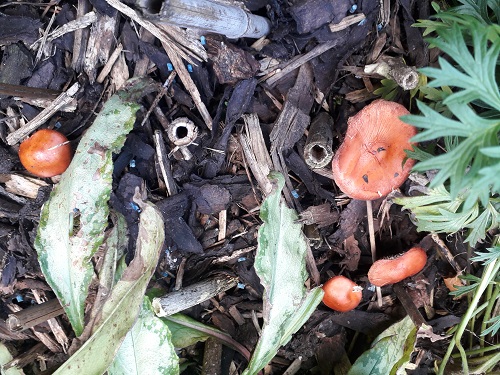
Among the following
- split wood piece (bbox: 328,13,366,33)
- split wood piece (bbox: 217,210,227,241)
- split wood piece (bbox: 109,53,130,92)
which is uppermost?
split wood piece (bbox: 328,13,366,33)

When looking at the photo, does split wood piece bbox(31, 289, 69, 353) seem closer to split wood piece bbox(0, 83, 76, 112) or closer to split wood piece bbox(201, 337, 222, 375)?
split wood piece bbox(201, 337, 222, 375)

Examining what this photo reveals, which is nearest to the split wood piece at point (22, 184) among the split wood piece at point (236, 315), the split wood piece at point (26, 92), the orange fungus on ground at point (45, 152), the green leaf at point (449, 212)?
the orange fungus on ground at point (45, 152)

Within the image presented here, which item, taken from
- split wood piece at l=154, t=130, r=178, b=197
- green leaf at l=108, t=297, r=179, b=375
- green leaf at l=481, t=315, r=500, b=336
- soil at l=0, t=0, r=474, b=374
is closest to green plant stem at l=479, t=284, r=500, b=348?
green leaf at l=481, t=315, r=500, b=336

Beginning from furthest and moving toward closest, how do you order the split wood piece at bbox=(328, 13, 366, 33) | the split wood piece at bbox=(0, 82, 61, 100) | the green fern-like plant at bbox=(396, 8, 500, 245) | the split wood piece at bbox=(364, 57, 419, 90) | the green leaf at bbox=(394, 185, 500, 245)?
the split wood piece at bbox=(0, 82, 61, 100)
the split wood piece at bbox=(328, 13, 366, 33)
the split wood piece at bbox=(364, 57, 419, 90)
the green leaf at bbox=(394, 185, 500, 245)
the green fern-like plant at bbox=(396, 8, 500, 245)

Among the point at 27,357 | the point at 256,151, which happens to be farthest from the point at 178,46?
the point at 27,357

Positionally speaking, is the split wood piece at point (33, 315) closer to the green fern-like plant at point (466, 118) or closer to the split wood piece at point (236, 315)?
the split wood piece at point (236, 315)

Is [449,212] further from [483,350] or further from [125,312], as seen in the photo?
[125,312]

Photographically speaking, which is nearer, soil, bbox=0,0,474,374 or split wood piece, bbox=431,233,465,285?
soil, bbox=0,0,474,374
